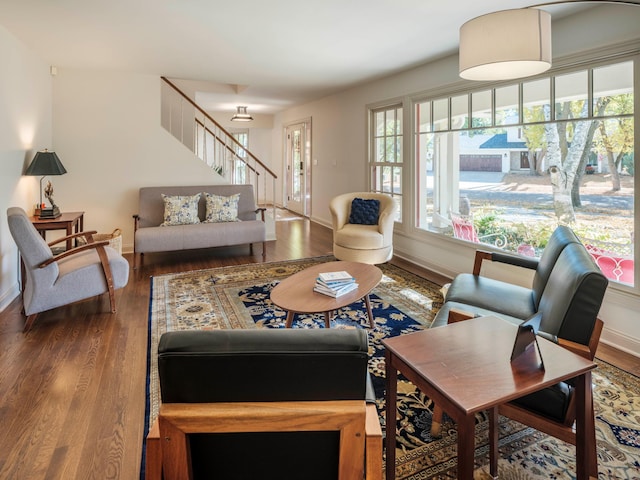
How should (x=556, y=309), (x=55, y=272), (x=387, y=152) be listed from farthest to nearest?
(x=387, y=152), (x=55, y=272), (x=556, y=309)

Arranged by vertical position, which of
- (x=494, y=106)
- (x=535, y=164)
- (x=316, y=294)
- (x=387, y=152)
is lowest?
(x=316, y=294)

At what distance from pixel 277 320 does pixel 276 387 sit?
221 cm

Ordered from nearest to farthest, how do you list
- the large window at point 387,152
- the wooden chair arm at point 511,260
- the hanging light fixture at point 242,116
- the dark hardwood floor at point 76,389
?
the dark hardwood floor at point 76,389
the wooden chair arm at point 511,260
the large window at point 387,152
the hanging light fixture at point 242,116

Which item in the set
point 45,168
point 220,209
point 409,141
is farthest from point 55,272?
point 409,141

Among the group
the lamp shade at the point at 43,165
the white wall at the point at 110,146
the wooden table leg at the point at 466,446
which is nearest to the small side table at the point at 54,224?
the lamp shade at the point at 43,165

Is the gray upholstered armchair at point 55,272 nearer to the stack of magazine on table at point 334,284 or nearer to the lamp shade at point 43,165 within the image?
the lamp shade at point 43,165

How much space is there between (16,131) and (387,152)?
4294 millimetres

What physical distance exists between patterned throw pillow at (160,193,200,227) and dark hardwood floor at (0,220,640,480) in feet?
4.64

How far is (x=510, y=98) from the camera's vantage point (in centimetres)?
377

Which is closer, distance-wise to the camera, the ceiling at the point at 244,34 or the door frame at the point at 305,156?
the ceiling at the point at 244,34

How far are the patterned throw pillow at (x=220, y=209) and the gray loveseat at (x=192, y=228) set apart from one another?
13 centimetres

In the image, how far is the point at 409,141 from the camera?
5.09m

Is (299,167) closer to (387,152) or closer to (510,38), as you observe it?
(387,152)

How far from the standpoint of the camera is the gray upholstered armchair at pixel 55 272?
2.93 metres
